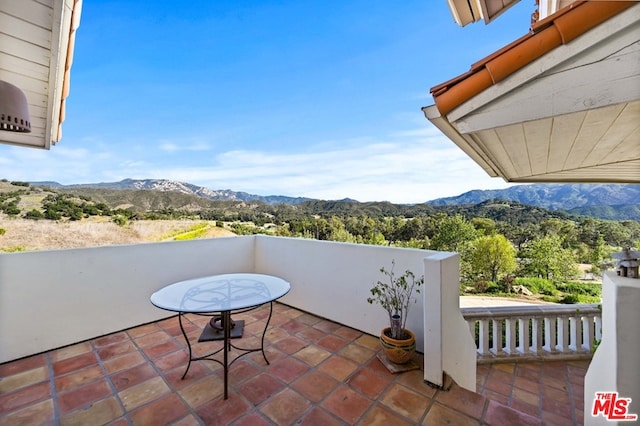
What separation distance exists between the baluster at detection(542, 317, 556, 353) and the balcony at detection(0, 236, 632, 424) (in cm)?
25

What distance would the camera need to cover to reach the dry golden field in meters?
4.64

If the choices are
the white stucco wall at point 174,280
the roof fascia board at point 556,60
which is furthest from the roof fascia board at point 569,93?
the white stucco wall at point 174,280

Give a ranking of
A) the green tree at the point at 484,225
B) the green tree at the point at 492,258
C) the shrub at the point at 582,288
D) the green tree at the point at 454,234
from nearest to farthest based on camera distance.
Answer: the shrub at the point at 582,288, the green tree at the point at 492,258, the green tree at the point at 484,225, the green tree at the point at 454,234

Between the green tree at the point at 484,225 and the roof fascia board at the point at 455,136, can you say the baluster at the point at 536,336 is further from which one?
the green tree at the point at 484,225

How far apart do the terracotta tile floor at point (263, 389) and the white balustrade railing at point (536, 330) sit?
34 cm

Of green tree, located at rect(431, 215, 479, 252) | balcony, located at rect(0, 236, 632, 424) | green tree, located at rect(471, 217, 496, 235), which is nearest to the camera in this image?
balcony, located at rect(0, 236, 632, 424)

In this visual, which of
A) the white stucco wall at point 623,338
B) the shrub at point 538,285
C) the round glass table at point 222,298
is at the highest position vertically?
the white stucco wall at point 623,338

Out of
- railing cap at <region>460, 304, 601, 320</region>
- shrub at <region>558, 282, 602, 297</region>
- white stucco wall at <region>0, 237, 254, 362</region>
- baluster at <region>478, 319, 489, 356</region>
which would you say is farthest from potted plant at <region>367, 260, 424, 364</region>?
shrub at <region>558, 282, 602, 297</region>

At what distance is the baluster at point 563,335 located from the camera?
348 cm

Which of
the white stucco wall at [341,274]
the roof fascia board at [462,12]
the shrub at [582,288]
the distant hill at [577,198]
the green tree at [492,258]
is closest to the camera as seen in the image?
the roof fascia board at [462,12]

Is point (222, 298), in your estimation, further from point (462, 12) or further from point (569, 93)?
point (462, 12)

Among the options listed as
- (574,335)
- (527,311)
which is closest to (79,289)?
(527,311)

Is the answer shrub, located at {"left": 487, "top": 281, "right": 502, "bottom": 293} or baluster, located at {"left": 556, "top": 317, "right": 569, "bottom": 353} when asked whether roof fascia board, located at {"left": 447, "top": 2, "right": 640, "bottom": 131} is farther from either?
shrub, located at {"left": 487, "top": 281, "right": 502, "bottom": 293}

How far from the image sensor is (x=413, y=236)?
1394 cm
